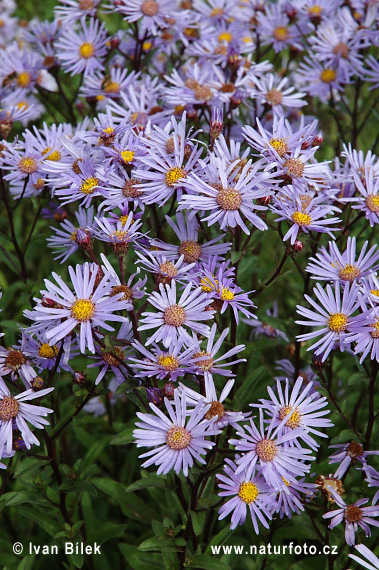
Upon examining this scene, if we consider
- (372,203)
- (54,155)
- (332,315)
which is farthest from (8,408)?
(372,203)

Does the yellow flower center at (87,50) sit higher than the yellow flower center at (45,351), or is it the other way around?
the yellow flower center at (87,50)

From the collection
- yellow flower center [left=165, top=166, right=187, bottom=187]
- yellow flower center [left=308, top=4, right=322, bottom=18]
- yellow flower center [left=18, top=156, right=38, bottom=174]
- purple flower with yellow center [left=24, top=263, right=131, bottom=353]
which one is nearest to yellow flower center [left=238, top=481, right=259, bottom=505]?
purple flower with yellow center [left=24, top=263, right=131, bottom=353]

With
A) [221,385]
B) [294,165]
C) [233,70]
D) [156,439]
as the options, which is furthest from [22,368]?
[233,70]

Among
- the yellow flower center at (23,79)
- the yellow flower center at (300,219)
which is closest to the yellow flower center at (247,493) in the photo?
the yellow flower center at (300,219)

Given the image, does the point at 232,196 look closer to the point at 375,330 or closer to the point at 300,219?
the point at 300,219

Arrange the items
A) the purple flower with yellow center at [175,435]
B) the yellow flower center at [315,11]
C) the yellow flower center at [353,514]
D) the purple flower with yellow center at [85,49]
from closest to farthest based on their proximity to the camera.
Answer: the purple flower with yellow center at [175,435], the yellow flower center at [353,514], the purple flower with yellow center at [85,49], the yellow flower center at [315,11]

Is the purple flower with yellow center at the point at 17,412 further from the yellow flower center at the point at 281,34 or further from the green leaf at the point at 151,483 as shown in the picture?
the yellow flower center at the point at 281,34

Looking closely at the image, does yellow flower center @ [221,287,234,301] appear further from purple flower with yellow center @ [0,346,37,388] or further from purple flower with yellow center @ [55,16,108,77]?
purple flower with yellow center @ [55,16,108,77]
